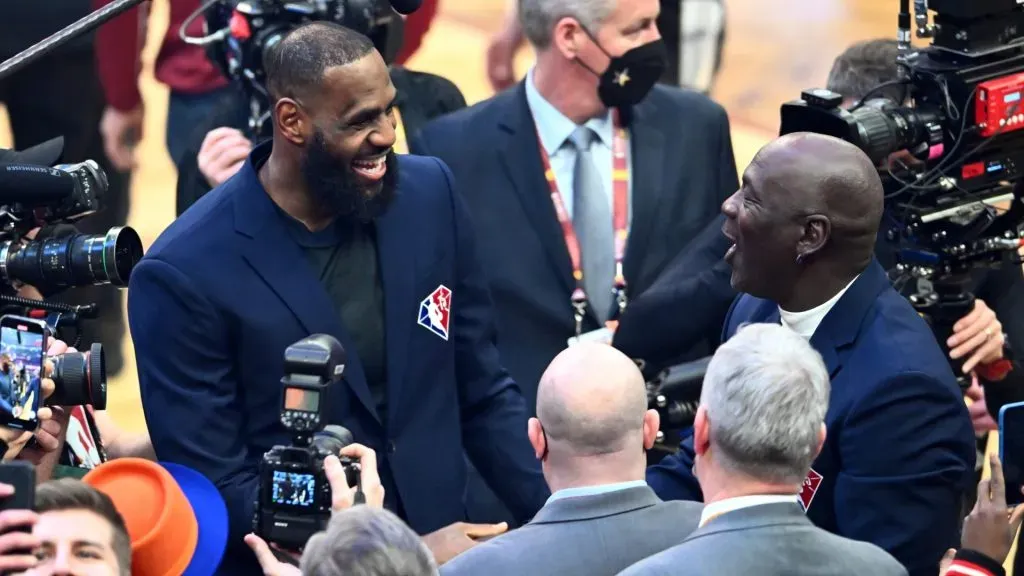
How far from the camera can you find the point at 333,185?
321 cm

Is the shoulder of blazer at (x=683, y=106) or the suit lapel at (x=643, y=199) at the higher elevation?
the shoulder of blazer at (x=683, y=106)

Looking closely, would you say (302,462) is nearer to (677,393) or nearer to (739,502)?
(739,502)

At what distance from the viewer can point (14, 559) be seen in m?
2.51

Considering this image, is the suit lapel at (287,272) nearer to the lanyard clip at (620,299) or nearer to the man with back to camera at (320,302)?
the man with back to camera at (320,302)

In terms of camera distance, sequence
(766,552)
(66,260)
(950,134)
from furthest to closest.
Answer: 1. (950,134)
2. (66,260)
3. (766,552)

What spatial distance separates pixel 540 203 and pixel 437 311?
0.89m

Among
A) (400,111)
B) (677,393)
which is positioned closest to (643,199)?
(677,393)

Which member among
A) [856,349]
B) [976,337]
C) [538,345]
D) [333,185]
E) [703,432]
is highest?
[333,185]

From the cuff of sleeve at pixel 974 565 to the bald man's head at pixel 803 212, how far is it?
22.3 inches

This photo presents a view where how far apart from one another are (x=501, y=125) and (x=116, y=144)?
68.0 inches

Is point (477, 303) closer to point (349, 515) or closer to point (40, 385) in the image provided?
point (40, 385)

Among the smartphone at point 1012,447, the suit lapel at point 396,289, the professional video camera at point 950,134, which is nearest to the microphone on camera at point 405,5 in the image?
the suit lapel at point 396,289

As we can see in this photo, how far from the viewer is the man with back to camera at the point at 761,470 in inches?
95.2

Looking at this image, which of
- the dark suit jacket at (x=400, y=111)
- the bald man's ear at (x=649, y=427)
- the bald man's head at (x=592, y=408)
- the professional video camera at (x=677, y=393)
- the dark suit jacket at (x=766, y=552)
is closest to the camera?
the dark suit jacket at (x=766, y=552)
